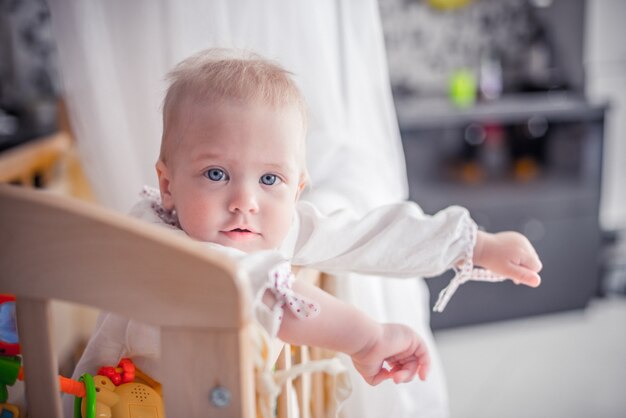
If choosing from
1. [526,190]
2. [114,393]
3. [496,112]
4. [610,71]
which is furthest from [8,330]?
[610,71]

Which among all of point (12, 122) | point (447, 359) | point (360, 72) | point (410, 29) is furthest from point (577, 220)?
point (12, 122)

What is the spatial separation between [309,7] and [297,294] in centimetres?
69

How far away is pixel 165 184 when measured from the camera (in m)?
0.81

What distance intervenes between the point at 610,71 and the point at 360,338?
85.0 inches

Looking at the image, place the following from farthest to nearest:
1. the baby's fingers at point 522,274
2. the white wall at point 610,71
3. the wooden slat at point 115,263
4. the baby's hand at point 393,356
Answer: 1. the white wall at point 610,71
2. the baby's fingers at point 522,274
3. the baby's hand at point 393,356
4. the wooden slat at point 115,263

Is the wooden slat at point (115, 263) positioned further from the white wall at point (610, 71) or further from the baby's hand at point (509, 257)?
the white wall at point (610, 71)

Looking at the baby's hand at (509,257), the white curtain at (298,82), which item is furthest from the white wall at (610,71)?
the baby's hand at (509,257)

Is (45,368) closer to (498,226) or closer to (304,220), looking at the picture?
(304,220)

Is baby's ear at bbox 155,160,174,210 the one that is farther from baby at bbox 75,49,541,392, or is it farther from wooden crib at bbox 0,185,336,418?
wooden crib at bbox 0,185,336,418

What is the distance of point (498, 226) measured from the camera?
90.4 inches

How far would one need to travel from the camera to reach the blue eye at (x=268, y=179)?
0.76 m

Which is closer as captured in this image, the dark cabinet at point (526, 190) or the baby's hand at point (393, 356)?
the baby's hand at point (393, 356)

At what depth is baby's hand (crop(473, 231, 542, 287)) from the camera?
2.81 ft

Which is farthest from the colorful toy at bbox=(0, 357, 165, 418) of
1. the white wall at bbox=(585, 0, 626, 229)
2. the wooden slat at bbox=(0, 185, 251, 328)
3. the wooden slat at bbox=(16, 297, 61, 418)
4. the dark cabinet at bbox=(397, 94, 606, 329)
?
the white wall at bbox=(585, 0, 626, 229)
